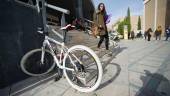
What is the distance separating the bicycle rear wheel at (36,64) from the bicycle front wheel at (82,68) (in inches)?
35.8

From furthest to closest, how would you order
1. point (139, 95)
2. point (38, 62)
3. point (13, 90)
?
point (38, 62) < point (13, 90) < point (139, 95)

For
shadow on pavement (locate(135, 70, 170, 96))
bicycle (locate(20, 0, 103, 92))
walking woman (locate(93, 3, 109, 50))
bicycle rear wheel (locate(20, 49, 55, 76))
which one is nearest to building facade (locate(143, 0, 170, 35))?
walking woman (locate(93, 3, 109, 50))

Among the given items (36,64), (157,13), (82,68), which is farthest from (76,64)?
(157,13)

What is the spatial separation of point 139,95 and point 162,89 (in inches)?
19.9

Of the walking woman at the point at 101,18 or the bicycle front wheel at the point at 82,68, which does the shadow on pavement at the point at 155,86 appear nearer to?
the bicycle front wheel at the point at 82,68

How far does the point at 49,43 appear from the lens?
3.50 meters

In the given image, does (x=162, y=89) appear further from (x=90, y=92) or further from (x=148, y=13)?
(x=148, y=13)

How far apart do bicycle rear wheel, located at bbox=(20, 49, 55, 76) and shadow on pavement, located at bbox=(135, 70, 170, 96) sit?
2266 millimetres

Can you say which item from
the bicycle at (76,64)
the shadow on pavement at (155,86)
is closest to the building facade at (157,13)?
the shadow on pavement at (155,86)

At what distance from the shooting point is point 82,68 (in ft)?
9.32

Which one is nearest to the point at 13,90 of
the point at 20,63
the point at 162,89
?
the point at 20,63

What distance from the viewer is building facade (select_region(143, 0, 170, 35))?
26547 millimetres

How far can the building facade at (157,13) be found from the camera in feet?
87.1

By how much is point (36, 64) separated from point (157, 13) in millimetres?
29875
